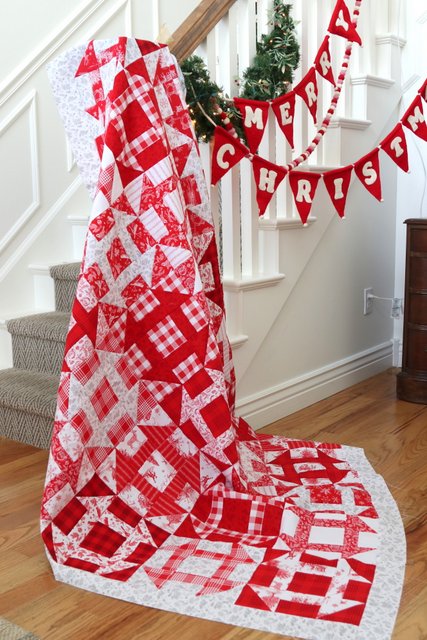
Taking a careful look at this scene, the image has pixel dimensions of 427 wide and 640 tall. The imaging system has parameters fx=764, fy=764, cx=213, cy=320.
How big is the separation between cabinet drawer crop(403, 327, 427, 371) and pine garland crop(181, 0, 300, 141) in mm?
1029

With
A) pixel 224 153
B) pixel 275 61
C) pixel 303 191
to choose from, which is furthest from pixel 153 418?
pixel 275 61

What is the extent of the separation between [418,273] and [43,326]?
1372 millimetres

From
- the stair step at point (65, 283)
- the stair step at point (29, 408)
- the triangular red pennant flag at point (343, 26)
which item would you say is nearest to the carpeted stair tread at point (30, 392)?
the stair step at point (29, 408)

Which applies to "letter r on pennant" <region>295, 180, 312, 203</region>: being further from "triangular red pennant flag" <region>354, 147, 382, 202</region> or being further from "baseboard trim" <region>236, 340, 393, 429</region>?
"baseboard trim" <region>236, 340, 393, 429</region>

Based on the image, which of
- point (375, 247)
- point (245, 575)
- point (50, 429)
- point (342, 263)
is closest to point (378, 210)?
point (375, 247)

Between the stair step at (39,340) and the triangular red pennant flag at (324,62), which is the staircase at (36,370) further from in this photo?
the triangular red pennant flag at (324,62)

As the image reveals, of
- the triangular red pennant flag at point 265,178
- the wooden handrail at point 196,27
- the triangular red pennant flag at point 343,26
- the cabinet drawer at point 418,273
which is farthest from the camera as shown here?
the cabinet drawer at point 418,273

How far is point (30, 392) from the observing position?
240cm

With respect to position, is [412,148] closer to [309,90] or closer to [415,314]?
[415,314]

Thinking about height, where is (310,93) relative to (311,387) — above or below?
above

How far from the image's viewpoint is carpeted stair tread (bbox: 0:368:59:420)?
2.32m

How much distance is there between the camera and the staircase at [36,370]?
93.3 inches

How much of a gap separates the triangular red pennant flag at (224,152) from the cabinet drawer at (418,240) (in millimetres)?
Answer: 911

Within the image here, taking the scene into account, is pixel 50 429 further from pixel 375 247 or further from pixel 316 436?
pixel 375 247
